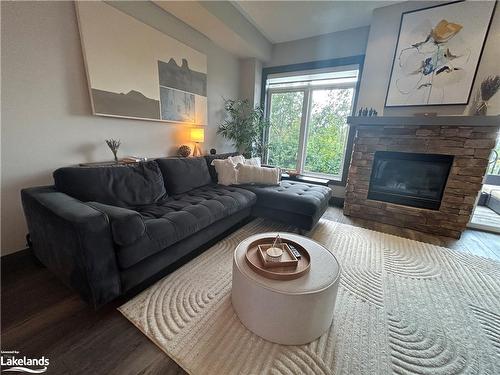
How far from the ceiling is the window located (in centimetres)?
59

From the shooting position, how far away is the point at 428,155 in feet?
8.41

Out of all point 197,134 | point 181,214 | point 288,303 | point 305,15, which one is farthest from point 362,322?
point 305,15

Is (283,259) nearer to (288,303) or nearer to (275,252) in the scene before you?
(275,252)

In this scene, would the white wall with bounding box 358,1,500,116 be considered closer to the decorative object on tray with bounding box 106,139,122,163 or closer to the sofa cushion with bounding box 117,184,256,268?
the sofa cushion with bounding box 117,184,256,268

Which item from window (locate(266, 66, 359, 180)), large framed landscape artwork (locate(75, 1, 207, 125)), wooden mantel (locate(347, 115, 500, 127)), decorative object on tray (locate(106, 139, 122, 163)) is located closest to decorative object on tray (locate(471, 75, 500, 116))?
wooden mantel (locate(347, 115, 500, 127))

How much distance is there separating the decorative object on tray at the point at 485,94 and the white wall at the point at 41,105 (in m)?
3.84

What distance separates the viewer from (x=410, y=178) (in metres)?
2.79

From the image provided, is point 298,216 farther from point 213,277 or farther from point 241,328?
point 241,328

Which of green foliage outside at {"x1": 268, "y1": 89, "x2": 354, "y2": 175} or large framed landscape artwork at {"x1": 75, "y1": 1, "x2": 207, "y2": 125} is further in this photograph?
green foliage outside at {"x1": 268, "y1": 89, "x2": 354, "y2": 175}

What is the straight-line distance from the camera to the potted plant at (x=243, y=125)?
364cm

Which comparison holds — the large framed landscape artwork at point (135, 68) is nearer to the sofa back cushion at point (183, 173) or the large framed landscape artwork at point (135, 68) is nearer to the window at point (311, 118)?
the sofa back cushion at point (183, 173)

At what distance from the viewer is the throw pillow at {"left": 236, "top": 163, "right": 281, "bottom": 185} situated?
264 centimetres

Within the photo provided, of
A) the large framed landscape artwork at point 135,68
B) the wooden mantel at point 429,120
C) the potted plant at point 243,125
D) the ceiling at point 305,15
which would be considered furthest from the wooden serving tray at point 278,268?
the ceiling at point 305,15

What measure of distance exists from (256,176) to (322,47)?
8.35ft
